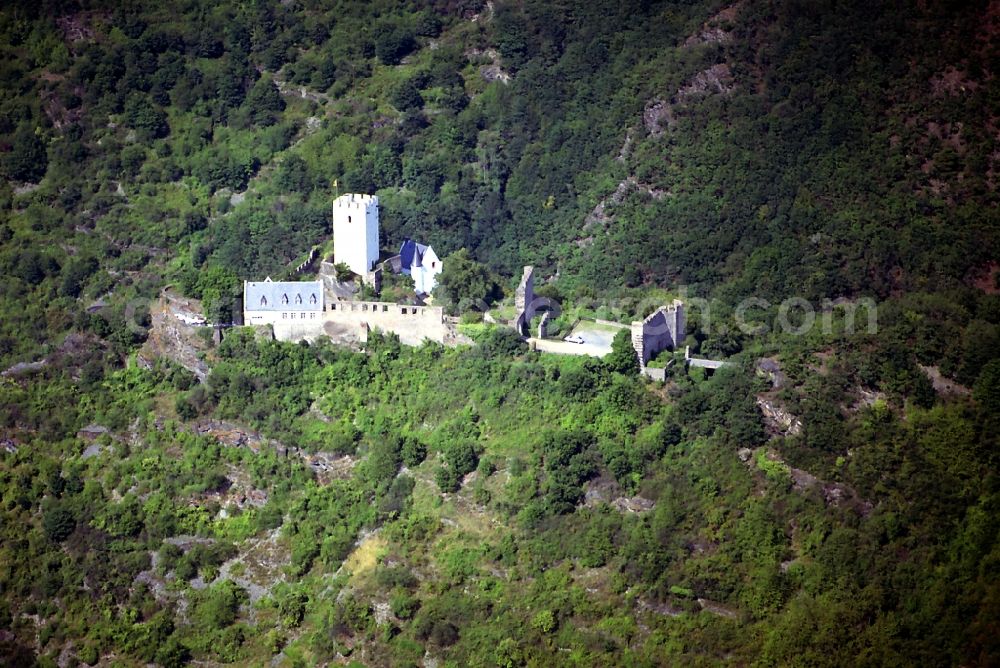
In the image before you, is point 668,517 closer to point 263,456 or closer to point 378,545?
point 378,545

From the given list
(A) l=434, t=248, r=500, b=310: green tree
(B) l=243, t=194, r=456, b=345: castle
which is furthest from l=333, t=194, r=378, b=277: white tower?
(A) l=434, t=248, r=500, b=310: green tree

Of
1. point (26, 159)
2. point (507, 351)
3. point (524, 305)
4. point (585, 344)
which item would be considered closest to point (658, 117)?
point (524, 305)

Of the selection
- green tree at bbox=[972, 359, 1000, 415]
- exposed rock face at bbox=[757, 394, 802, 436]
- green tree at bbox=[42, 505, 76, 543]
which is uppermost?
green tree at bbox=[972, 359, 1000, 415]

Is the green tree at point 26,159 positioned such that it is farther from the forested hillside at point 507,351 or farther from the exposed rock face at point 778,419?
the exposed rock face at point 778,419

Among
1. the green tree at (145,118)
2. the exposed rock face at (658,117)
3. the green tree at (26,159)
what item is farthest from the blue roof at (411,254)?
the green tree at (26,159)

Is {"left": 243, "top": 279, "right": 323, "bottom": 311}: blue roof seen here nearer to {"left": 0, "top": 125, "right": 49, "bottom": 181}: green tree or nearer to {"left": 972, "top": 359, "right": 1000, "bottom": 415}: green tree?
{"left": 0, "top": 125, "right": 49, "bottom": 181}: green tree

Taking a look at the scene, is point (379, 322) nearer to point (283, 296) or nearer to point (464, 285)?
point (283, 296)
